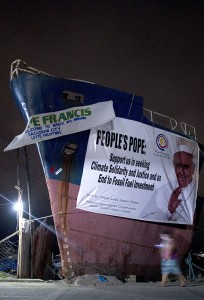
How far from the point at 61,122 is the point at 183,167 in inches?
183

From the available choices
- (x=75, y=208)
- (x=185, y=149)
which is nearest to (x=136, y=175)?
(x=75, y=208)

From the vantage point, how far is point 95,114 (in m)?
9.24

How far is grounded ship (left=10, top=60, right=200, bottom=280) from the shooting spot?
28.3ft

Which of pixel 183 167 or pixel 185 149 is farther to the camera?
pixel 185 149

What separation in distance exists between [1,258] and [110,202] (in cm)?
500

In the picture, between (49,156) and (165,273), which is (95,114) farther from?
(165,273)

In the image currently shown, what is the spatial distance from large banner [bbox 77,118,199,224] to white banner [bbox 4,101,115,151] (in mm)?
355

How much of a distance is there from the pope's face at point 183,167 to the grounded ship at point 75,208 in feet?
6.42

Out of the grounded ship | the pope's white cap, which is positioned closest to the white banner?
the grounded ship

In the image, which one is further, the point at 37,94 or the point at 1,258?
the point at 1,258

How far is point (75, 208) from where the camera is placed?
346 inches

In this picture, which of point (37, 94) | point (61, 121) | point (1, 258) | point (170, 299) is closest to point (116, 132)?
point (61, 121)

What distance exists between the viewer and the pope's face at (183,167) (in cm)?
1090

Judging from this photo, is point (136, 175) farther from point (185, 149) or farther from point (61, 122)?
point (61, 122)
